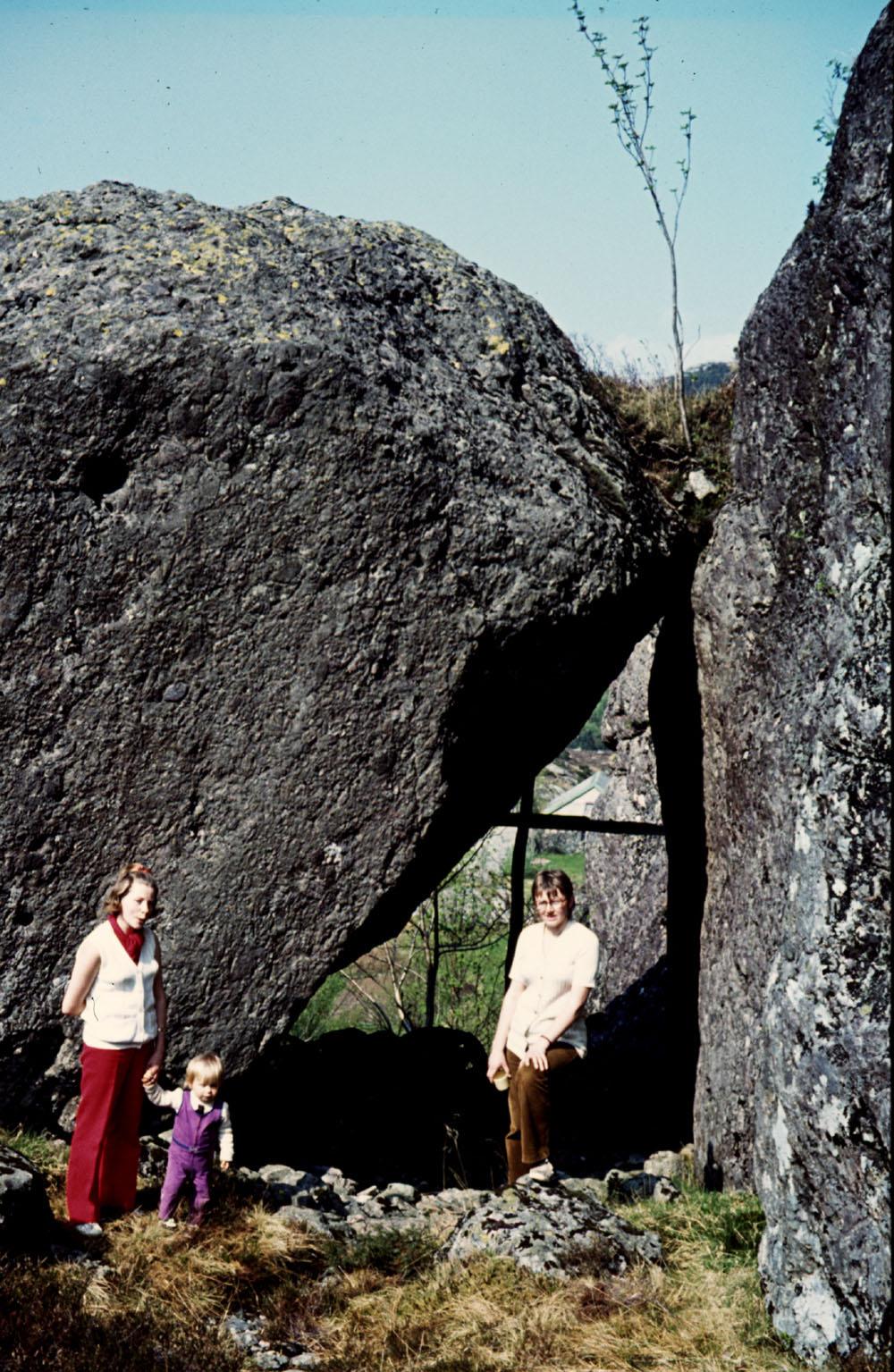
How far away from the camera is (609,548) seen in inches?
283

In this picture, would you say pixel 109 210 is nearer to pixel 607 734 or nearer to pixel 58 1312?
pixel 58 1312

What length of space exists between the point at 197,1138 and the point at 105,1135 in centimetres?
42

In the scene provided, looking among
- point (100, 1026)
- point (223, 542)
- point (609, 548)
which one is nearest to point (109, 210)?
point (223, 542)

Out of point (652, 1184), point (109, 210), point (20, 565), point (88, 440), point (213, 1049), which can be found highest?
Result: point (109, 210)

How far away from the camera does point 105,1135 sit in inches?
232

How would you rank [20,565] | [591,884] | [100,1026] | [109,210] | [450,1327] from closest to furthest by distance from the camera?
[450,1327] → [100,1026] → [20,565] → [109,210] → [591,884]

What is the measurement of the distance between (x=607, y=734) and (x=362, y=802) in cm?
752

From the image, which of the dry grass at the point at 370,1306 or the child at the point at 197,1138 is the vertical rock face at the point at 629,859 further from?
the child at the point at 197,1138

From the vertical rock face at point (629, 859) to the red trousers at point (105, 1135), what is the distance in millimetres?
7059

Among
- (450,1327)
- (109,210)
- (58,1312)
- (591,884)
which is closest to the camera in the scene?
(58,1312)

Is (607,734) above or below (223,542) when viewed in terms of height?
below

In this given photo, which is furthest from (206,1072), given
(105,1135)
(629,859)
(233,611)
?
(629,859)

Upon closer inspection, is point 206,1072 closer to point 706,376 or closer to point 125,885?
point 125,885

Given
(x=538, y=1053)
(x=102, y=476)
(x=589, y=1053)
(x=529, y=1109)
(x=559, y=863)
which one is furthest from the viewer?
(x=559, y=863)
